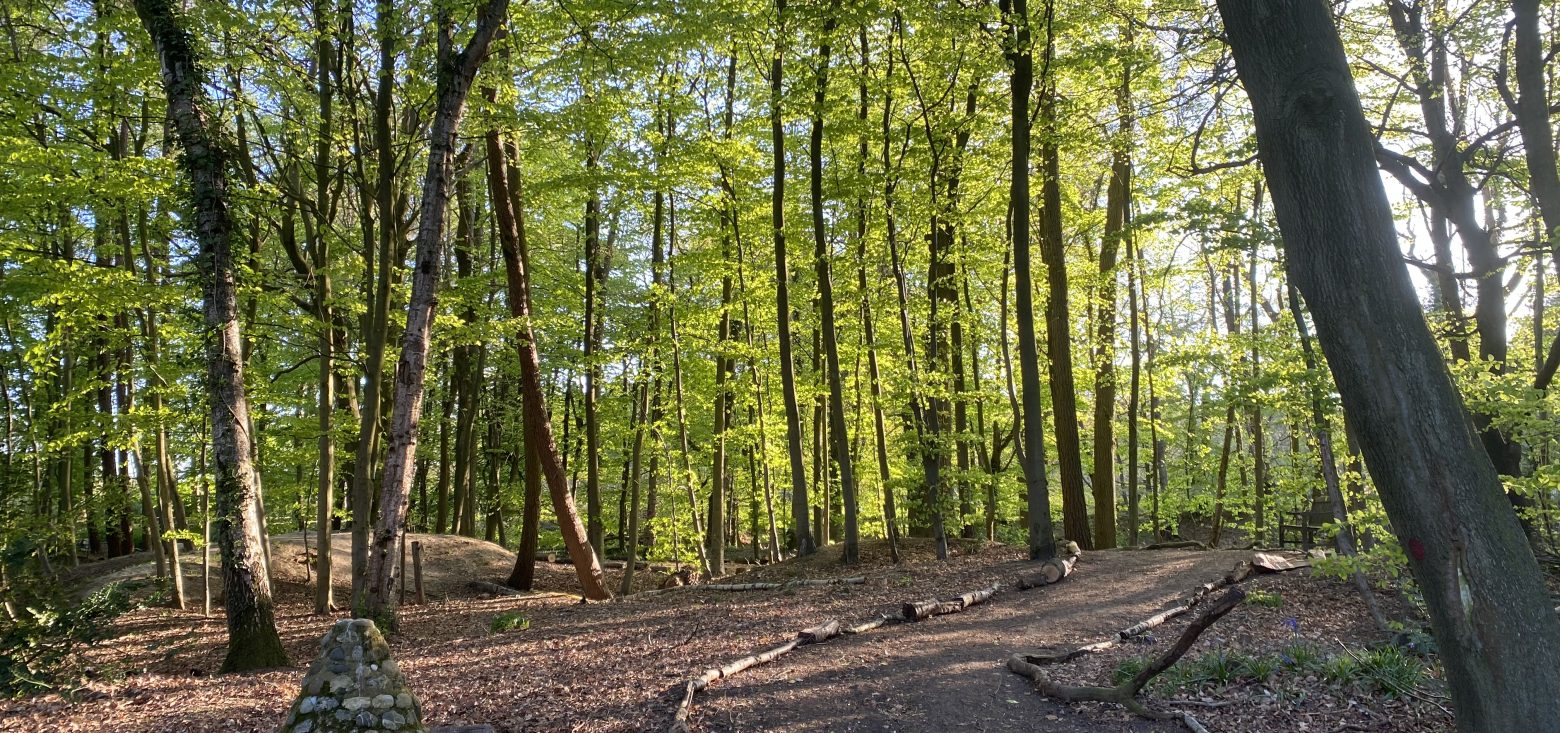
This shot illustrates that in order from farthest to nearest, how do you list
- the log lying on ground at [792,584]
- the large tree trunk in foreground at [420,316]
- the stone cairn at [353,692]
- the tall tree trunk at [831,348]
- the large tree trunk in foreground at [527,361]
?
the tall tree trunk at [831,348], the large tree trunk in foreground at [527,361], the log lying on ground at [792,584], the large tree trunk in foreground at [420,316], the stone cairn at [353,692]

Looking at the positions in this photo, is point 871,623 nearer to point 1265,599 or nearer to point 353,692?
point 1265,599

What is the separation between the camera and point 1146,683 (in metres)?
5.46

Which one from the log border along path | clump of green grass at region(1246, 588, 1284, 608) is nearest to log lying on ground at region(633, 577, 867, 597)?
the log border along path

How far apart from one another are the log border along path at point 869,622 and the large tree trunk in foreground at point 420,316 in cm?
391

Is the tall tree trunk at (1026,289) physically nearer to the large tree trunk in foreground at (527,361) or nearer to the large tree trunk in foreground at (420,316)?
the large tree trunk in foreground at (420,316)

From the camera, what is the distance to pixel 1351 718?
193 inches

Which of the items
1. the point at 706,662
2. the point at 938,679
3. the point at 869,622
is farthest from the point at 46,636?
the point at 869,622

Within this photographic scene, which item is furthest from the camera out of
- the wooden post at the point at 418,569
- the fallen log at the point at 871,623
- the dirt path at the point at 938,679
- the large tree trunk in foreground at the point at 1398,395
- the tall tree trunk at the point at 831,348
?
the wooden post at the point at 418,569

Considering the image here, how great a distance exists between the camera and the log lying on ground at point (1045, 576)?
945 centimetres

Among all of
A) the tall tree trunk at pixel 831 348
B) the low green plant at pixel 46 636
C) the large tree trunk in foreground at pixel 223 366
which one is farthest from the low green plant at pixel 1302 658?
the large tree trunk in foreground at pixel 223 366

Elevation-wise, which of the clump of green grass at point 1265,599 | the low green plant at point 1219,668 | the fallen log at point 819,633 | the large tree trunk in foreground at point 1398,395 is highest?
the large tree trunk in foreground at point 1398,395

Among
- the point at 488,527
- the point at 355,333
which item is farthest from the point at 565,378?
the point at 355,333

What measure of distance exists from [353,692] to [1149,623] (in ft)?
22.2

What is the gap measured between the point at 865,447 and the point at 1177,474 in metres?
10.6
